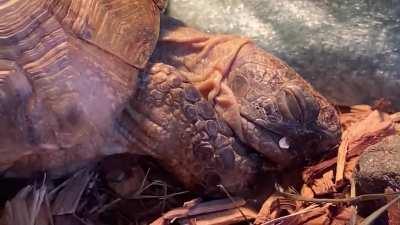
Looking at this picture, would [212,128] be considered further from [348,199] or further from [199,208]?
[348,199]

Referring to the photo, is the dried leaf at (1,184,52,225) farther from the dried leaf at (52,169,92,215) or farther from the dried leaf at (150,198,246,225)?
the dried leaf at (150,198,246,225)

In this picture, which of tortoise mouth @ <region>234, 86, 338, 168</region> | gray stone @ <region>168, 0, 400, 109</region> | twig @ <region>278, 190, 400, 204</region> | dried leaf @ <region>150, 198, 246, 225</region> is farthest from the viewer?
gray stone @ <region>168, 0, 400, 109</region>

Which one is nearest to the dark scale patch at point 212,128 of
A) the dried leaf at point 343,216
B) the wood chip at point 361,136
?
the wood chip at point 361,136

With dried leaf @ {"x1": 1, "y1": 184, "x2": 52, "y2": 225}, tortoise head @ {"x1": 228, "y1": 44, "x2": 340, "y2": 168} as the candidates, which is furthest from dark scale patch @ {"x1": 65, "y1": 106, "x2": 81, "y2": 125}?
tortoise head @ {"x1": 228, "y1": 44, "x2": 340, "y2": 168}

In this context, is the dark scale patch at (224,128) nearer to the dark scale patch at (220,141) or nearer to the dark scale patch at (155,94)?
the dark scale patch at (220,141)

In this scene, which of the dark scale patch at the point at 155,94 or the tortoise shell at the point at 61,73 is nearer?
the tortoise shell at the point at 61,73

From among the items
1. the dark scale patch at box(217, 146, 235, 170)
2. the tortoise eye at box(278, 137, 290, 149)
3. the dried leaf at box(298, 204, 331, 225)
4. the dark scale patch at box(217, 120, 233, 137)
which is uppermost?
the dark scale patch at box(217, 120, 233, 137)

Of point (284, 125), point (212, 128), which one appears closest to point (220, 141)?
point (212, 128)
